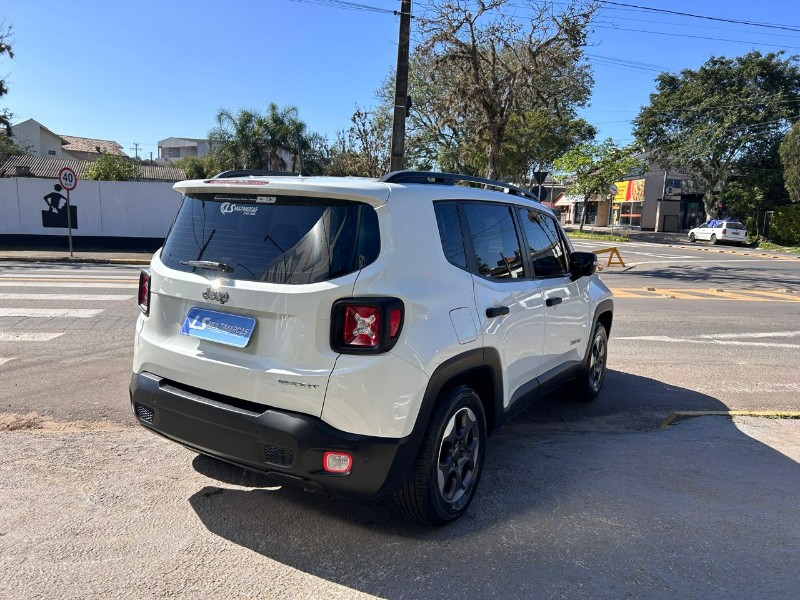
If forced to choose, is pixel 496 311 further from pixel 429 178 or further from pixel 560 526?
pixel 560 526

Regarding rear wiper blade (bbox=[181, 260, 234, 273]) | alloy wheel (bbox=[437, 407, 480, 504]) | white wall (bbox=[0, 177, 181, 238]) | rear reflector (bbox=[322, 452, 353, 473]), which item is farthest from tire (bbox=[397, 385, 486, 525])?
white wall (bbox=[0, 177, 181, 238])

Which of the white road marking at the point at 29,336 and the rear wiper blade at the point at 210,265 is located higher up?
the rear wiper blade at the point at 210,265

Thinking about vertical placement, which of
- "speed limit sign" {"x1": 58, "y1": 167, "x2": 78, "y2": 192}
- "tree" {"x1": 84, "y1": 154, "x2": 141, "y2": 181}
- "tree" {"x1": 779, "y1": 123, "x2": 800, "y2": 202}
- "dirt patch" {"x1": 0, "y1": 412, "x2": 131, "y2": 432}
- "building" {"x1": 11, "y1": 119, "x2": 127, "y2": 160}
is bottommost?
"dirt patch" {"x1": 0, "y1": 412, "x2": 131, "y2": 432}

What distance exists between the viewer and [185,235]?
3.41 m

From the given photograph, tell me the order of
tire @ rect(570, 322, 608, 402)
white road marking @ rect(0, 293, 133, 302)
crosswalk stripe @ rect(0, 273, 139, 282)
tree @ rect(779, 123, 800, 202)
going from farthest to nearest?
tree @ rect(779, 123, 800, 202) < crosswalk stripe @ rect(0, 273, 139, 282) < white road marking @ rect(0, 293, 133, 302) < tire @ rect(570, 322, 608, 402)

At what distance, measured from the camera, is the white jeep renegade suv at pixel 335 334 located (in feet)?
9.11

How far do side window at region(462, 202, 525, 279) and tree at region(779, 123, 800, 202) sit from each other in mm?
40260

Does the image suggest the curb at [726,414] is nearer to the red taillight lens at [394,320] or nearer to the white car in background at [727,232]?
the red taillight lens at [394,320]

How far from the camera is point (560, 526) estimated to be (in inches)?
131

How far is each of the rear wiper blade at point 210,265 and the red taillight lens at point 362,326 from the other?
731 mm

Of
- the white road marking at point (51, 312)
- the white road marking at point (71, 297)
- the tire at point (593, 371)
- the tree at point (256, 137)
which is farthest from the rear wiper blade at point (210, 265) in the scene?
the tree at point (256, 137)

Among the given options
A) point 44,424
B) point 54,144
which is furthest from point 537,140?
point 54,144

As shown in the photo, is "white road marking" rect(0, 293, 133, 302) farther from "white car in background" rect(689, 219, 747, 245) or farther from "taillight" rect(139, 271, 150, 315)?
"white car in background" rect(689, 219, 747, 245)

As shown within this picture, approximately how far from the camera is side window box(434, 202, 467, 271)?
10.7ft
